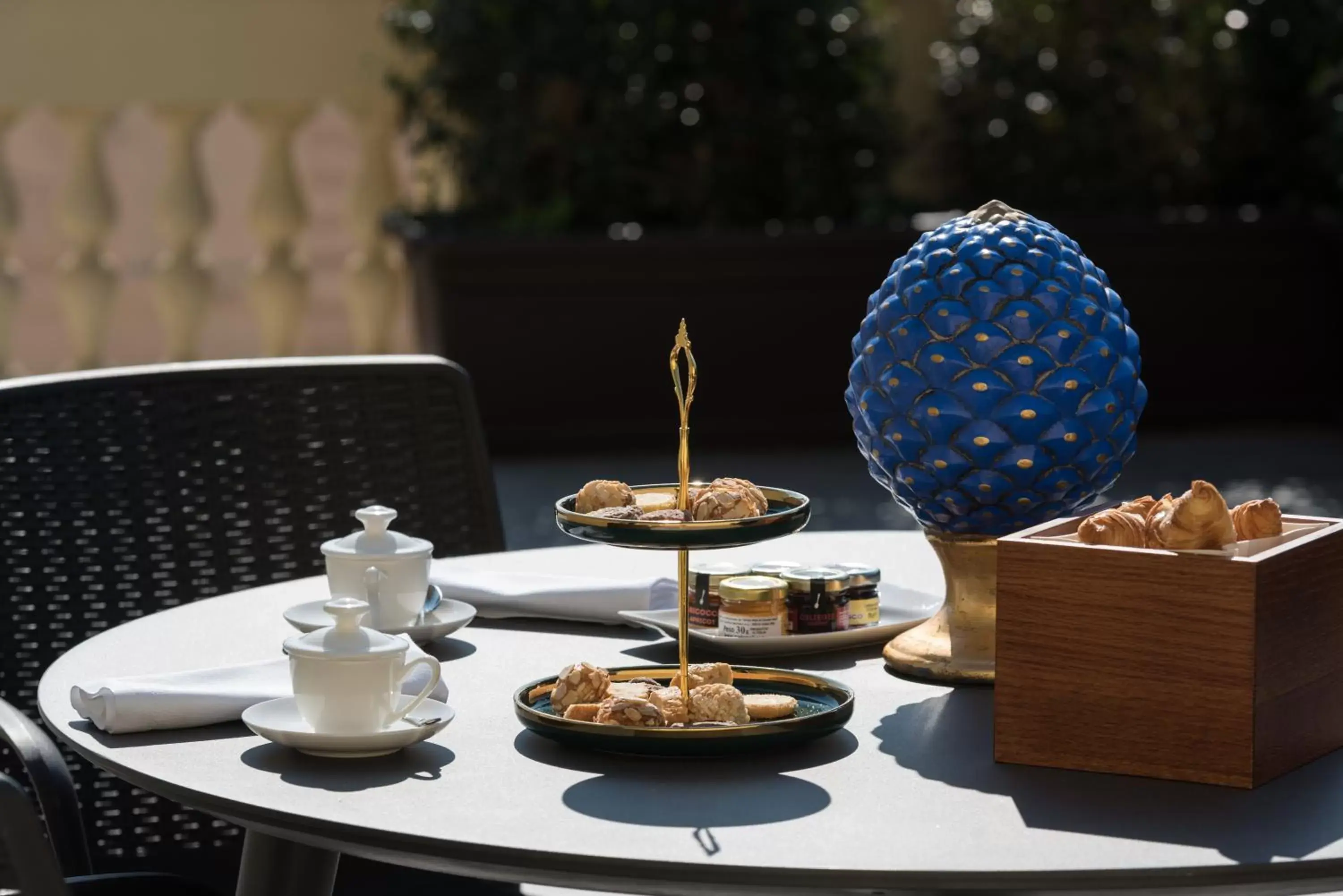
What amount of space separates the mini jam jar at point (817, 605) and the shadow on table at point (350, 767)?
0.37 m

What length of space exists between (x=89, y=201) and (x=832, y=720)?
6.08 metres

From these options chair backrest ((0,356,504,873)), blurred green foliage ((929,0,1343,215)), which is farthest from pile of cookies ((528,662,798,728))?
blurred green foliage ((929,0,1343,215))

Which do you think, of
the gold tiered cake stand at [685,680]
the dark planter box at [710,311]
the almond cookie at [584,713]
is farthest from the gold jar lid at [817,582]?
the dark planter box at [710,311]

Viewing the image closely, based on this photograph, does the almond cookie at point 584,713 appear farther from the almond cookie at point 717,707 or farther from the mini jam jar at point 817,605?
the mini jam jar at point 817,605

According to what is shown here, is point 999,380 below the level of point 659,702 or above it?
above

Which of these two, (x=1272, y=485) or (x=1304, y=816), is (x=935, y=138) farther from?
(x=1304, y=816)

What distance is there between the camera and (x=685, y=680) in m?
1.19

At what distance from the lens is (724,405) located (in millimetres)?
6055

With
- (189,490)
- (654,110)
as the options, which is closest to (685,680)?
(189,490)

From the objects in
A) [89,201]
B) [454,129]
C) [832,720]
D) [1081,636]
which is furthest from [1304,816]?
[89,201]

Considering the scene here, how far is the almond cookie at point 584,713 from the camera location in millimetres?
1163

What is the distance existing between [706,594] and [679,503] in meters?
0.28

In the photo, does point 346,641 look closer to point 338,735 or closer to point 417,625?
point 338,735

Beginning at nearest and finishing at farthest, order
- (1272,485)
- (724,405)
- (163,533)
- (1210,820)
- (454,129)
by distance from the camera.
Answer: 1. (1210,820)
2. (163,533)
3. (1272,485)
4. (724,405)
5. (454,129)
